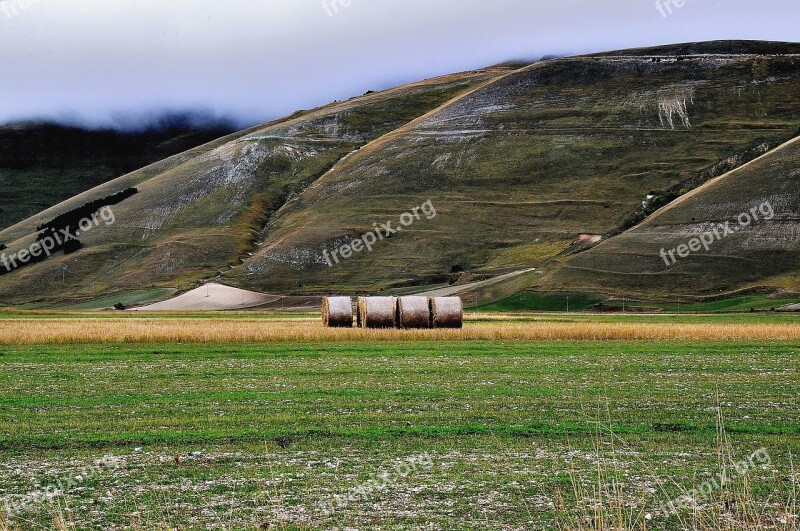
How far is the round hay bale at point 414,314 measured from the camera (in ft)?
147

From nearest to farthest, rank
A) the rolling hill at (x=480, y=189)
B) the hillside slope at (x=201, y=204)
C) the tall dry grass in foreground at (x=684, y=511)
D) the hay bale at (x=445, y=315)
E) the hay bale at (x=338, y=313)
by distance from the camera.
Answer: the tall dry grass in foreground at (x=684, y=511) < the hay bale at (x=445, y=315) < the hay bale at (x=338, y=313) < the rolling hill at (x=480, y=189) < the hillside slope at (x=201, y=204)

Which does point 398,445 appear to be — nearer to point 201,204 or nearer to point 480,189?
point 480,189

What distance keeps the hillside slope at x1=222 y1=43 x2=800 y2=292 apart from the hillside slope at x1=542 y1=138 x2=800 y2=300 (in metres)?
11.3

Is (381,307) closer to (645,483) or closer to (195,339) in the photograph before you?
(195,339)

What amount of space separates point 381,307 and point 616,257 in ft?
157

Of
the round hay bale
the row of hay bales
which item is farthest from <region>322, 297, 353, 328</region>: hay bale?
the round hay bale

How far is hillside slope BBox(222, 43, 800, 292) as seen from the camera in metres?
106

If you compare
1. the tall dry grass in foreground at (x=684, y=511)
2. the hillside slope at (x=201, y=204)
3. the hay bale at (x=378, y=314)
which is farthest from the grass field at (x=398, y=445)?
the hillside slope at (x=201, y=204)

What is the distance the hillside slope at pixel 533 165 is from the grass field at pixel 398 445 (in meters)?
75.3

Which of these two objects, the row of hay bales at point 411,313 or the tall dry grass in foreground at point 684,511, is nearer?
the tall dry grass in foreground at point 684,511

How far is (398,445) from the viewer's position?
14062 millimetres

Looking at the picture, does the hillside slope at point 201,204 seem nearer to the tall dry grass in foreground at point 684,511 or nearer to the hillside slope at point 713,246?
the hillside slope at point 713,246

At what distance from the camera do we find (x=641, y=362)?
2805 cm

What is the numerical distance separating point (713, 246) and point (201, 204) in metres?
75.6
